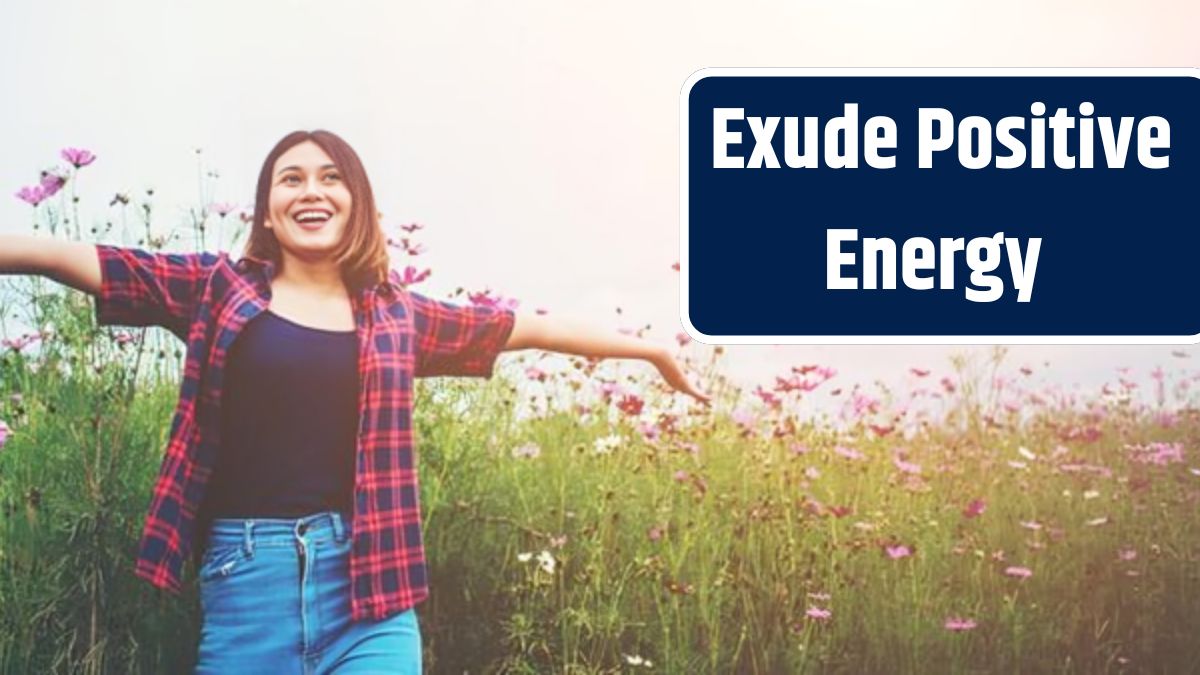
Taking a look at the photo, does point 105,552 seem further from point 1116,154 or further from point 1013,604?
point 1116,154

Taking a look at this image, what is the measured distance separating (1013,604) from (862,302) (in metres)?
0.57

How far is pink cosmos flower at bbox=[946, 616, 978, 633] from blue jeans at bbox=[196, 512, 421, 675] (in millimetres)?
942

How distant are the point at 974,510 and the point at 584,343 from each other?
0.76 meters

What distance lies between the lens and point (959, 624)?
8.39ft

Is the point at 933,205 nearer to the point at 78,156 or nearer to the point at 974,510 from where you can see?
the point at 974,510

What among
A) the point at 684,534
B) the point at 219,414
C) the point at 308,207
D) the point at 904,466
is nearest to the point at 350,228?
the point at 308,207

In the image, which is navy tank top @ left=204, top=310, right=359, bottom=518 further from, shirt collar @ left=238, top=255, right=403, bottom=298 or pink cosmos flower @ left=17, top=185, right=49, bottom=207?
pink cosmos flower @ left=17, top=185, right=49, bottom=207

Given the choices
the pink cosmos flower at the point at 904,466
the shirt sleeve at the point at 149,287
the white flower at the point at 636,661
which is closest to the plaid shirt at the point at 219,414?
the shirt sleeve at the point at 149,287

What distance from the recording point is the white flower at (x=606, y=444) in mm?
2586

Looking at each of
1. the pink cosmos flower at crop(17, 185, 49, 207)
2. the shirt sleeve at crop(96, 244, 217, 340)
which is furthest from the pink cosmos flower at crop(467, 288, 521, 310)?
the pink cosmos flower at crop(17, 185, 49, 207)

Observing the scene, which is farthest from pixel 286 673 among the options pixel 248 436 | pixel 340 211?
pixel 340 211

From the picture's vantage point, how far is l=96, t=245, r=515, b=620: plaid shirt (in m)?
2.25

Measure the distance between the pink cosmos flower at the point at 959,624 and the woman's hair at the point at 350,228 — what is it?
110 centimetres

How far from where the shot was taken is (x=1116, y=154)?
2.59 meters
